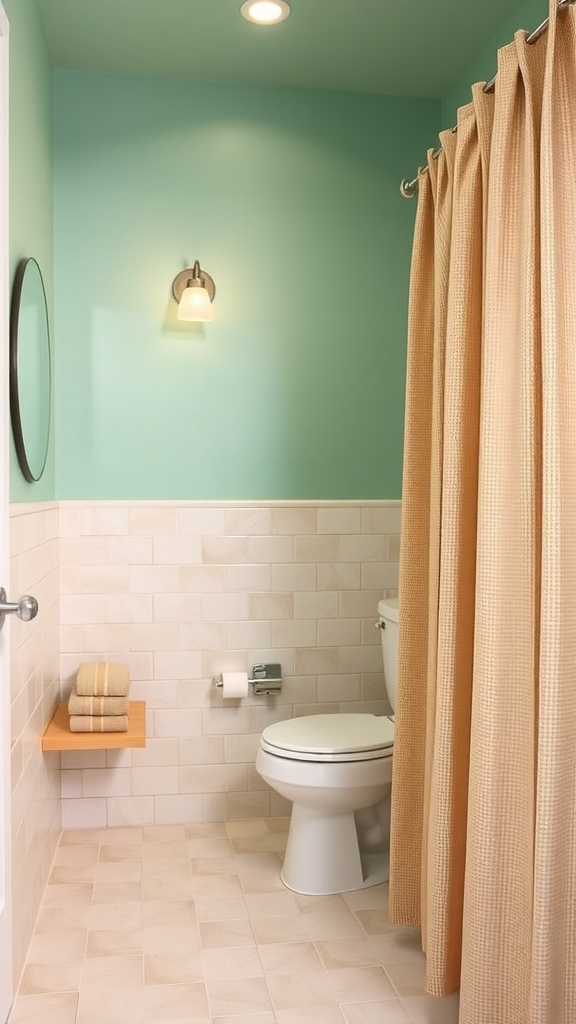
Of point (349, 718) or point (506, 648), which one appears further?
point (349, 718)

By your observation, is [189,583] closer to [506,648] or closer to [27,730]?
[27,730]

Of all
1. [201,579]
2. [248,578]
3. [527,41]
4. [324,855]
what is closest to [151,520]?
[201,579]

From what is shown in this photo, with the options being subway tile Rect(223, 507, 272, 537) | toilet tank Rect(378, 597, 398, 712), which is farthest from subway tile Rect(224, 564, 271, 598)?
toilet tank Rect(378, 597, 398, 712)

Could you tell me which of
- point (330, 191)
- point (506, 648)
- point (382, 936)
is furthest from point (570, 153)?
point (382, 936)

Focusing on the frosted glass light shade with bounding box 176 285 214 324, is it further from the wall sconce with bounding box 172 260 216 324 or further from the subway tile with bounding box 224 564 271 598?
the subway tile with bounding box 224 564 271 598

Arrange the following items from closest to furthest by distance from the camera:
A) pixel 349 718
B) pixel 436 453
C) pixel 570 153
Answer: pixel 570 153, pixel 436 453, pixel 349 718

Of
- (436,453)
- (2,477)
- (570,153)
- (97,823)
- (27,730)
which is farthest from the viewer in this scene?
(97,823)

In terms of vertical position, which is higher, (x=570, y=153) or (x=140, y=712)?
(x=570, y=153)

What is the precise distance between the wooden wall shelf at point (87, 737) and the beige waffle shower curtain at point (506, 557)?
1045mm

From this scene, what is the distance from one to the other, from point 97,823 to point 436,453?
1.92 m

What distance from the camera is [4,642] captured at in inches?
80.1

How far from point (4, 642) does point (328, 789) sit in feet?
3.57

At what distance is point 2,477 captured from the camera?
2029 millimetres

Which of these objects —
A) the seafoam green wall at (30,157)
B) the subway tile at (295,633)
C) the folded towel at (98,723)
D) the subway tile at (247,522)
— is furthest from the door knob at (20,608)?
the subway tile at (295,633)
